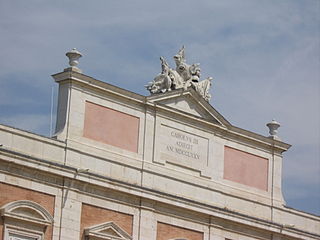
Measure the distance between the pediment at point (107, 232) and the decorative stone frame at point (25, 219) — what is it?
4.90ft

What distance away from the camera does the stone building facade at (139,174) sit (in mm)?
32719

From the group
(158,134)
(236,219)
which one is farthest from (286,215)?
(158,134)

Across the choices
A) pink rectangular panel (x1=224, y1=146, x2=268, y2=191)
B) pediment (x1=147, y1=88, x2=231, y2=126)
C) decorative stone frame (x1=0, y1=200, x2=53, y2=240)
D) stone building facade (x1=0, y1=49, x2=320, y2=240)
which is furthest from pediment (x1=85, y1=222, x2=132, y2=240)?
pink rectangular panel (x1=224, y1=146, x2=268, y2=191)

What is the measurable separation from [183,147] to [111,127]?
317 cm

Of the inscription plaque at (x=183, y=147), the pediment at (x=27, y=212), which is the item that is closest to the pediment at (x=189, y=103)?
the inscription plaque at (x=183, y=147)

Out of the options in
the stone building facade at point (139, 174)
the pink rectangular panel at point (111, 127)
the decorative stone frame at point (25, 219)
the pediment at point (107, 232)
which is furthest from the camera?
the pink rectangular panel at point (111, 127)

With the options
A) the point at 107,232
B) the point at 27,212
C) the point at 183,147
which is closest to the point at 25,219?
the point at 27,212

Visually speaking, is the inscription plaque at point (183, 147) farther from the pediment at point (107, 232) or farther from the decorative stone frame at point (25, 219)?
the decorative stone frame at point (25, 219)

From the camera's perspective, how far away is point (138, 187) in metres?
35.2

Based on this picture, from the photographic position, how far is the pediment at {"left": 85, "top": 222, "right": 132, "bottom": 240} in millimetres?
33812

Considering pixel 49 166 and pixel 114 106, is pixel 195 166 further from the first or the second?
pixel 49 166

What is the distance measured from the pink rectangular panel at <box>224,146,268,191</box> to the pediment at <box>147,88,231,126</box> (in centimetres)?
128

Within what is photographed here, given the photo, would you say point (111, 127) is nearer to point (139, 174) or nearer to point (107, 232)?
point (139, 174)

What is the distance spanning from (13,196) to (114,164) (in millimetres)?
4097
